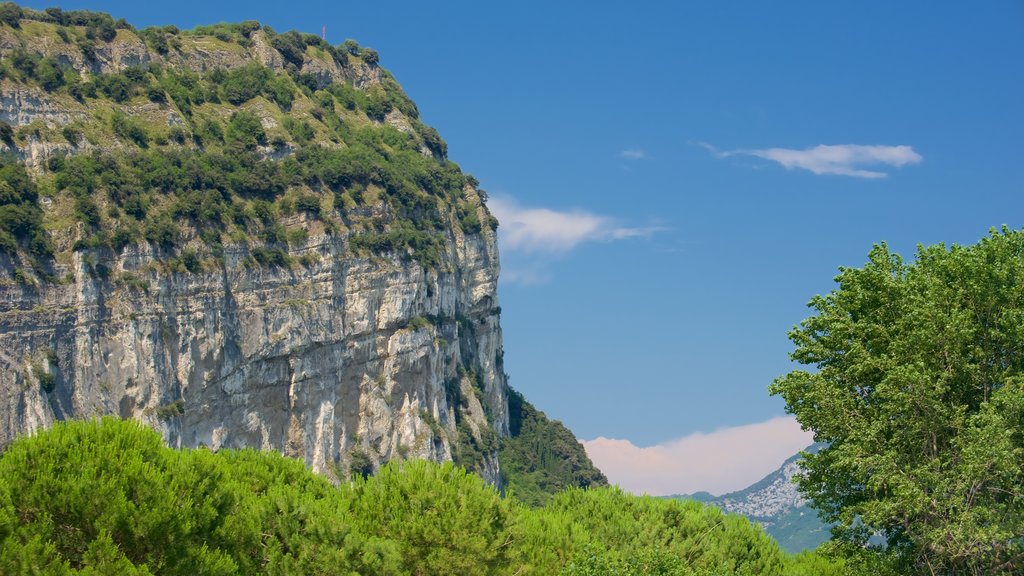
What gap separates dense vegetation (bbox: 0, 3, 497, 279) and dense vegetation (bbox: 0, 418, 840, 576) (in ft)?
→ 215

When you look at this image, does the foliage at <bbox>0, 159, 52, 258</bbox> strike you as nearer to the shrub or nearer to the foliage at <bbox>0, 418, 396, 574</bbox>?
the shrub

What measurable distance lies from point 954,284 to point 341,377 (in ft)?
296

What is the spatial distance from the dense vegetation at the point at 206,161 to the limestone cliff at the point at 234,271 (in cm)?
26

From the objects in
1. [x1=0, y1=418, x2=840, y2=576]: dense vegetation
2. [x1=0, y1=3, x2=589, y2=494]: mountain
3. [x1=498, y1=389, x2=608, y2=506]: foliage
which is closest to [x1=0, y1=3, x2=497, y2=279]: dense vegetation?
[x1=0, y1=3, x2=589, y2=494]: mountain

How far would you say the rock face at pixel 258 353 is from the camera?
340 feet

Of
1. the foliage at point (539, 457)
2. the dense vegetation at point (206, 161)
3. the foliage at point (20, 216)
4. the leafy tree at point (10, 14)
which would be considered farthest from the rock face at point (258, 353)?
the leafy tree at point (10, 14)

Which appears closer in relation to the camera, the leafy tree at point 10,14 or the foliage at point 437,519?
the foliage at point 437,519

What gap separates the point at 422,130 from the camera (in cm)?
17512

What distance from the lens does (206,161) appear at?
129 meters

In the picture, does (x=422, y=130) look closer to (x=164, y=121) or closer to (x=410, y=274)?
(x=410, y=274)

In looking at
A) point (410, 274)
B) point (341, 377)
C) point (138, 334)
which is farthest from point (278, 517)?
point (410, 274)

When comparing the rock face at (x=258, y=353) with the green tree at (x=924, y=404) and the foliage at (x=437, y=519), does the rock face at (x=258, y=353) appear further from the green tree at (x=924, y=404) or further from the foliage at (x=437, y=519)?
the green tree at (x=924, y=404)

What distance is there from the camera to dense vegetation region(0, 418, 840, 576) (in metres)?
36.1

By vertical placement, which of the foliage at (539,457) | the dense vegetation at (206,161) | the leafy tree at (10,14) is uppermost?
the leafy tree at (10,14)
